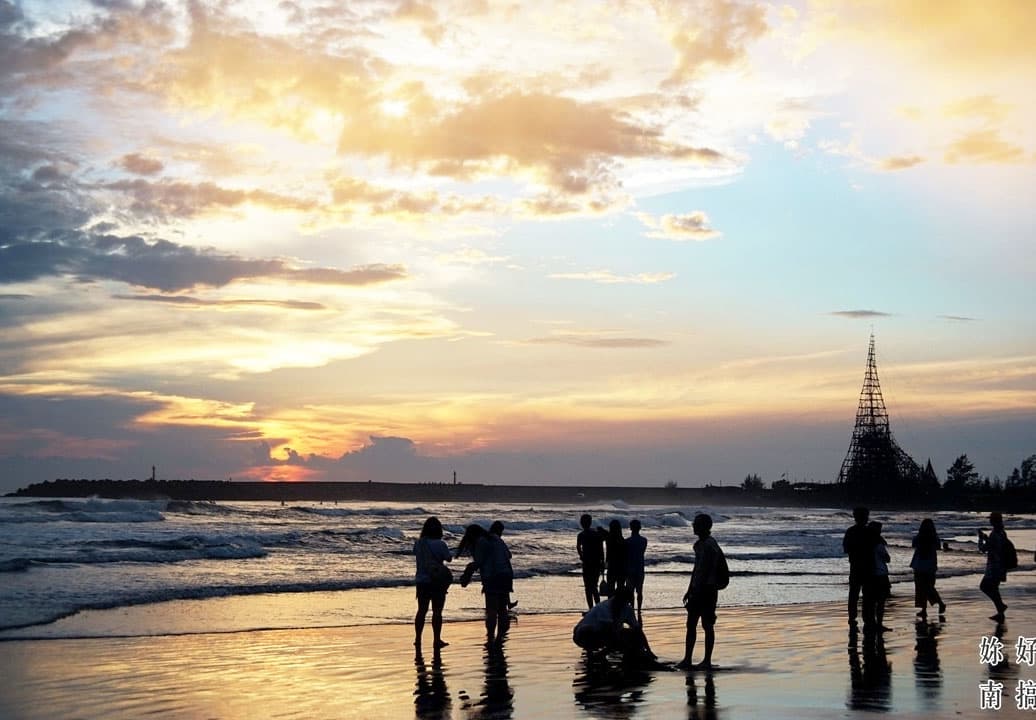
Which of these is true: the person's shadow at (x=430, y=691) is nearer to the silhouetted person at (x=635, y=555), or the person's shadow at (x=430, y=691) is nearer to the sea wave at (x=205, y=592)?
the silhouetted person at (x=635, y=555)

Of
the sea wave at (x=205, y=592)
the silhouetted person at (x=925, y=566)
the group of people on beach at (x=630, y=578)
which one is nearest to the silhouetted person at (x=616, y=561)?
the group of people on beach at (x=630, y=578)

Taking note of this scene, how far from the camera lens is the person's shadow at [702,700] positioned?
10.2 meters

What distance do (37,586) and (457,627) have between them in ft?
37.9

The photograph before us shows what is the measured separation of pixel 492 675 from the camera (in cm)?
1288

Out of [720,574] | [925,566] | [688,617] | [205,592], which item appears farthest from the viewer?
[205,592]

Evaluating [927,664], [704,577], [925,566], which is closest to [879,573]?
[925,566]

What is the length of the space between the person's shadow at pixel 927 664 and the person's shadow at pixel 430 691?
482 cm

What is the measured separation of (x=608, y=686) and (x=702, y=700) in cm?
133

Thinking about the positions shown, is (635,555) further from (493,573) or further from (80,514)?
(80,514)

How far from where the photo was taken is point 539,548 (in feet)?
132

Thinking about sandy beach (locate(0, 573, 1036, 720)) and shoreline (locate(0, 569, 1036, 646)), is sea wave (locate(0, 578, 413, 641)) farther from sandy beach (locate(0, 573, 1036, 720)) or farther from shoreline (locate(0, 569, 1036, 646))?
sandy beach (locate(0, 573, 1036, 720))

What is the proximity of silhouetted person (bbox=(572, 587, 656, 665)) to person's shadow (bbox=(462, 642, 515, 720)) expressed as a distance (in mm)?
1148

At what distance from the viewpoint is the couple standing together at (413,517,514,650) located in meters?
14.6

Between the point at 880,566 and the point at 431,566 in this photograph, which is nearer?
the point at 431,566
